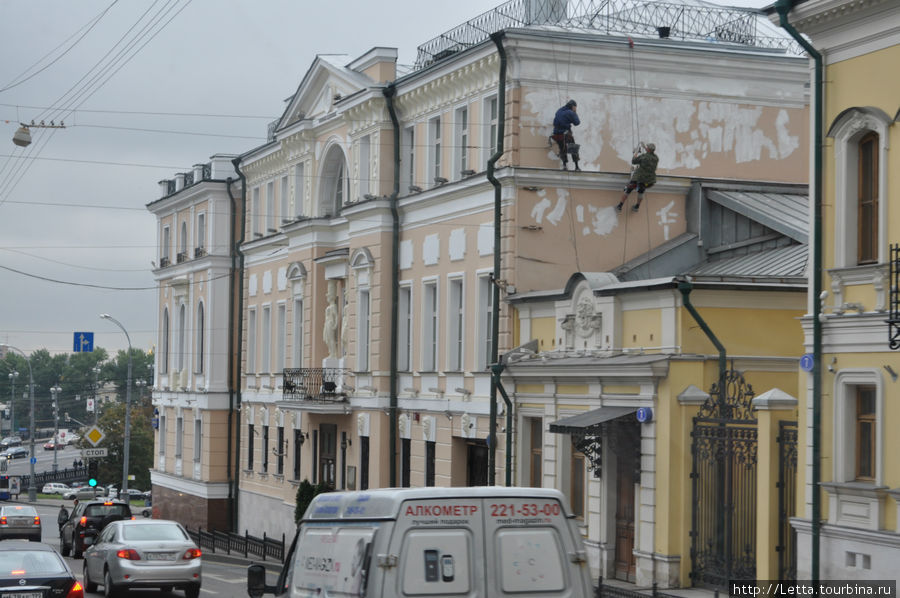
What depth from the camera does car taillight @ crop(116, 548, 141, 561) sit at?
2366 centimetres

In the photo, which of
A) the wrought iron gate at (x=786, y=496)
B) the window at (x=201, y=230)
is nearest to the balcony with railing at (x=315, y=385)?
the window at (x=201, y=230)

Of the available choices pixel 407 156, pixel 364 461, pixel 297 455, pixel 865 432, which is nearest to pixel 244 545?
pixel 297 455

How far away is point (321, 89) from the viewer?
37906 millimetres

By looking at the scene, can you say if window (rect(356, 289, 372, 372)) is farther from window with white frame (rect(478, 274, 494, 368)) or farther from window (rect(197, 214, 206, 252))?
window (rect(197, 214, 206, 252))

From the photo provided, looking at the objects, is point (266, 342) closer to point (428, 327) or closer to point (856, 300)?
point (428, 327)

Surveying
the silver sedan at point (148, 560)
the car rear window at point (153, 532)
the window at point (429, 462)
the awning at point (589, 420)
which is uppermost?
the awning at point (589, 420)

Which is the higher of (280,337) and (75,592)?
(280,337)

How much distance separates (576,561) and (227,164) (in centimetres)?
3872

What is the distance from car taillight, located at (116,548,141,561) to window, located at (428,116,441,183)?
467 inches

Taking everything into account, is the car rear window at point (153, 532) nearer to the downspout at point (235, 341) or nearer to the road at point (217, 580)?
the road at point (217, 580)

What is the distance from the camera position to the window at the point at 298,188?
131ft

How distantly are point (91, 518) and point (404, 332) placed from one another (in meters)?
8.86

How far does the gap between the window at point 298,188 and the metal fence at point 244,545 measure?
892 cm

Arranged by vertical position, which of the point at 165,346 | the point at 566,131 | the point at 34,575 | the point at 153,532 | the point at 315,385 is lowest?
the point at 153,532
